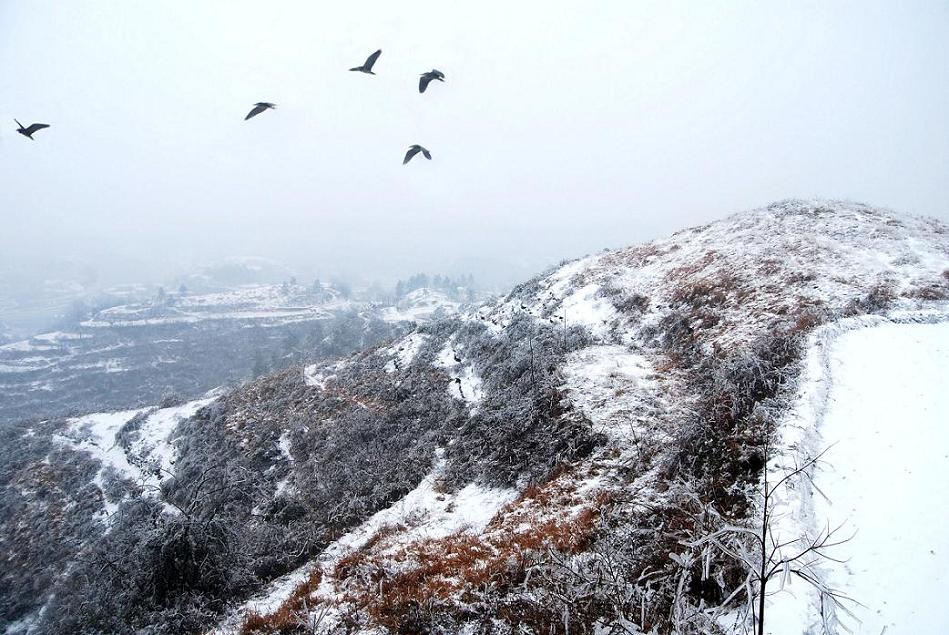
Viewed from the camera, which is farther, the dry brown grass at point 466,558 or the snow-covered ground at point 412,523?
the snow-covered ground at point 412,523

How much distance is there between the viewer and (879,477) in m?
8.43

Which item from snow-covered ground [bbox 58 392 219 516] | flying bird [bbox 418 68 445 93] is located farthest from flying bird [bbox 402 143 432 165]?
snow-covered ground [bbox 58 392 219 516]

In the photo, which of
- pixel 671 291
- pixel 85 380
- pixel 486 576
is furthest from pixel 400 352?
pixel 85 380

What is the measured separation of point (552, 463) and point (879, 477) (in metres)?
8.17

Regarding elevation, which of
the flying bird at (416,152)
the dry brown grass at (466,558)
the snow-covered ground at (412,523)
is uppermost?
the flying bird at (416,152)

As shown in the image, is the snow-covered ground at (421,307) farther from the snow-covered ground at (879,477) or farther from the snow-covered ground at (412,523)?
the snow-covered ground at (879,477)

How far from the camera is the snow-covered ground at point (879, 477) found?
20.7 feet

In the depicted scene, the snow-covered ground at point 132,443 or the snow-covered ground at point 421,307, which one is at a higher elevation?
the snow-covered ground at point 132,443

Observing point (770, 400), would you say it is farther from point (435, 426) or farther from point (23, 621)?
point (23, 621)

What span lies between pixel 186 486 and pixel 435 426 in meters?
16.3

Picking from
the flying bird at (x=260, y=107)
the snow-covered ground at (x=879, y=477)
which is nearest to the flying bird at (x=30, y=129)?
the flying bird at (x=260, y=107)

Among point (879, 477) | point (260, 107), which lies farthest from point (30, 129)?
point (879, 477)

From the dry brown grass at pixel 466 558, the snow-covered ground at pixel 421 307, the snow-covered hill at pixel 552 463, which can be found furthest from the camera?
the snow-covered ground at pixel 421 307

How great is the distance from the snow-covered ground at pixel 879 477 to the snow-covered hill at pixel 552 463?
0.28 meters
